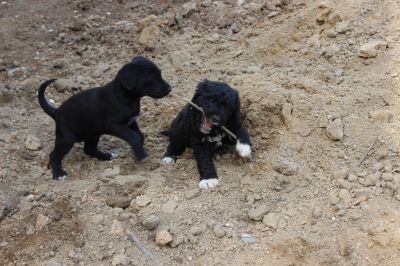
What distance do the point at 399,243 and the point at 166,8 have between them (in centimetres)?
576

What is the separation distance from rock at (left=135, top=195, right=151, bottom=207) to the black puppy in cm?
61

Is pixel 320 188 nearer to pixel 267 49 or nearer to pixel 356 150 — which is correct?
pixel 356 150

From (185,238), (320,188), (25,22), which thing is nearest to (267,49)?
(320,188)

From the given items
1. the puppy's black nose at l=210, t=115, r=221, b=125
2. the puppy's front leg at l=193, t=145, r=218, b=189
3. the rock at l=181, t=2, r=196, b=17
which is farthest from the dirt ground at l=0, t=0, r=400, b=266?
the puppy's black nose at l=210, t=115, r=221, b=125

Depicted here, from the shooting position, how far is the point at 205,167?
5.49 metres

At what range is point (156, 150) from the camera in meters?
6.35

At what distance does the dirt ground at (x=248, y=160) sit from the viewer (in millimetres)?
4793

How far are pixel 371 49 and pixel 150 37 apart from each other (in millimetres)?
3199

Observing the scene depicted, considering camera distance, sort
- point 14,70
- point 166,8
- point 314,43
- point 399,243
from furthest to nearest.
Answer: point 166,8
point 14,70
point 314,43
point 399,243

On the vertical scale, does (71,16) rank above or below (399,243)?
below

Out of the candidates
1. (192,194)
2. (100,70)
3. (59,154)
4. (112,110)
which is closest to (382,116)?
(192,194)

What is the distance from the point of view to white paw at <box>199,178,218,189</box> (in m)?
5.39

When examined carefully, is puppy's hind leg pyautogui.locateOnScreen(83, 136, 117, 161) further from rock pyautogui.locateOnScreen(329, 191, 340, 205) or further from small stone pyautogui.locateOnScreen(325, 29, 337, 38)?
small stone pyautogui.locateOnScreen(325, 29, 337, 38)

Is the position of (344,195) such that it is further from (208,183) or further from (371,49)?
(371,49)
